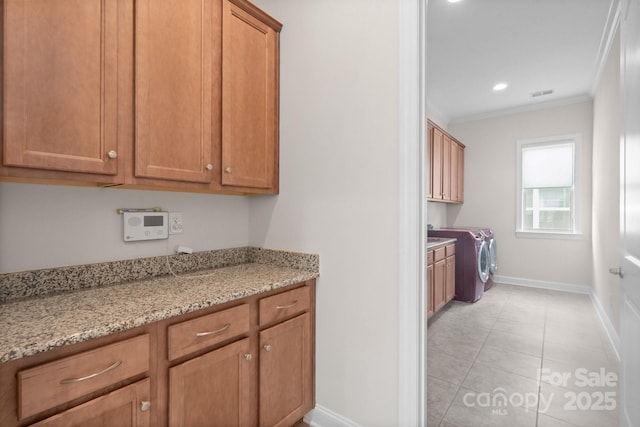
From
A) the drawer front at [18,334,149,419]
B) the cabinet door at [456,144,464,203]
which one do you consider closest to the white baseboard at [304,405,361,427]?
the drawer front at [18,334,149,419]

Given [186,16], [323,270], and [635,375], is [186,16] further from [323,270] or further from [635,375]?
[635,375]

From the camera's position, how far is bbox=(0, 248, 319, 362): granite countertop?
833 millimetres

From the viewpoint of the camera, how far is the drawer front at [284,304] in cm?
140

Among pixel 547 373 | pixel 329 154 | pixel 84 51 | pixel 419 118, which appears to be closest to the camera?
pixel 84 51

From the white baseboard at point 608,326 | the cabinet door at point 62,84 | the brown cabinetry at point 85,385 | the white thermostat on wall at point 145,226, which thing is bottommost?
the white baseboard at point 608,326

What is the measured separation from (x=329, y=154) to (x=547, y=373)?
228cm

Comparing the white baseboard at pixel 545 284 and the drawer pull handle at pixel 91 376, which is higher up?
the drawer pull handle at pixel 91 376

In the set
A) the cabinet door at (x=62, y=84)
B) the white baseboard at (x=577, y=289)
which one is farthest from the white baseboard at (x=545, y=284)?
the cabinet door at (x=62, y=84)

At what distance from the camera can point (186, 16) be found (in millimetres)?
1392

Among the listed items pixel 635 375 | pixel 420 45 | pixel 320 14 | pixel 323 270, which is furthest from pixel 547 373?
pixel 320 14

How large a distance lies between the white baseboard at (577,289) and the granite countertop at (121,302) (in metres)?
3.03

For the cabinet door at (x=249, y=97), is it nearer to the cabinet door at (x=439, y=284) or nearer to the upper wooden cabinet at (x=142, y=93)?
the upper wooden cabinet at (x=142, y=93)

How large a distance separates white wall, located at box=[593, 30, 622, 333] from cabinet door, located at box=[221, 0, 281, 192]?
2.91 metres

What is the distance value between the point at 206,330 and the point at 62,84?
103cm
